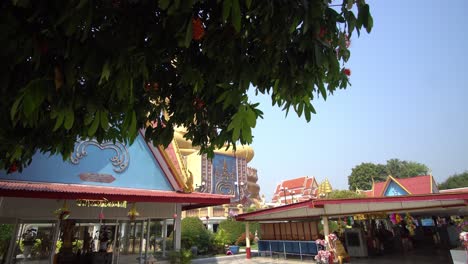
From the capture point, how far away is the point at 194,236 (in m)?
23.3

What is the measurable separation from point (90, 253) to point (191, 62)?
36.4 feet

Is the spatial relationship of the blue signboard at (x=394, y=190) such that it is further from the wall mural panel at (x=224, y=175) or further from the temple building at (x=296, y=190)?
the temple building at (x=296, y=190)

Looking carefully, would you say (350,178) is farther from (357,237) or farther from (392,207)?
(392,207)

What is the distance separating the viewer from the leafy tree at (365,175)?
6244 centimetres

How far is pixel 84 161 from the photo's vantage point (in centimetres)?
1044

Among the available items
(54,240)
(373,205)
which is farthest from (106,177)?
(373,205)

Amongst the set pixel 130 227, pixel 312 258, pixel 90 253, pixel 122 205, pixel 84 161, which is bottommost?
pixel 312 258

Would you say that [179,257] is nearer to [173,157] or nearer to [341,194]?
[173,157]

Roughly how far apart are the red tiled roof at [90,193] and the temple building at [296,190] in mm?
45908

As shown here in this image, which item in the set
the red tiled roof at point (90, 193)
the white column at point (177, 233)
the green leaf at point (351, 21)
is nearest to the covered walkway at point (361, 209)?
the red tiled roof at point (90, 193)

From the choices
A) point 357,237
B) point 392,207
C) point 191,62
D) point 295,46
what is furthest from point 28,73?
point 357,237

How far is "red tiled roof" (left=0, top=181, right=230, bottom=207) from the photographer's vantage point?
8.13 m

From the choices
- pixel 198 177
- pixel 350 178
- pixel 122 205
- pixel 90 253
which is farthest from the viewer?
pixel 350 178

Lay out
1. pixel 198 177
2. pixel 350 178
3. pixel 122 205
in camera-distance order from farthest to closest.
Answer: pixel 350 178
pixel 198 177
pixel 122 205
